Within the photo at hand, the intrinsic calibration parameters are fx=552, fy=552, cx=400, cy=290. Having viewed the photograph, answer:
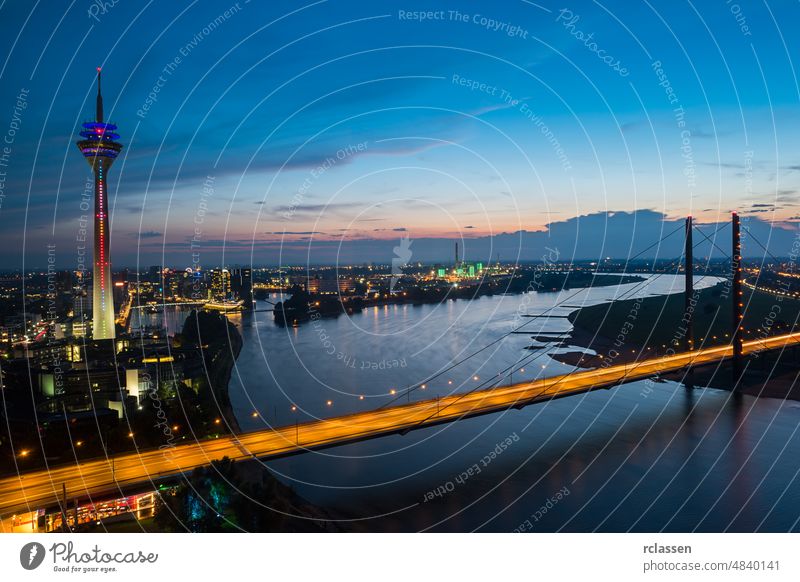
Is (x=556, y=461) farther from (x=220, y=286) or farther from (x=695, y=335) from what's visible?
(x=220, y=286)

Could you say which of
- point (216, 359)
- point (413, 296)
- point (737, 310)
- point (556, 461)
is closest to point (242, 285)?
point (413, 296)

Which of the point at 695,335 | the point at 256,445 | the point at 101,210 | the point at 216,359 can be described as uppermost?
the point at 101,210

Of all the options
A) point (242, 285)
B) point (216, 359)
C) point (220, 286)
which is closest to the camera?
point (216, 359)

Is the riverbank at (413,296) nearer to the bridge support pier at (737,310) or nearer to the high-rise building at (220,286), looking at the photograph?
the high-rise building at (220,286)

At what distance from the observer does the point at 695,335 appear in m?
15.1

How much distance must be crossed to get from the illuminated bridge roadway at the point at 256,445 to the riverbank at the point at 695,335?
11.7 feet

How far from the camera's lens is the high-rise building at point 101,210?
56.2 feet

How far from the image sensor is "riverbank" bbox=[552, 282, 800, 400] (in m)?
10.5

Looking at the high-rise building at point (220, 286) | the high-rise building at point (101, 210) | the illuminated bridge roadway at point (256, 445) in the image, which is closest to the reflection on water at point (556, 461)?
the illuminated bridge roadway at point (256, 445)

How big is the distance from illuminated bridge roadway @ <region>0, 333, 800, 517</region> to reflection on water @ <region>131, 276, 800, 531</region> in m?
0.65

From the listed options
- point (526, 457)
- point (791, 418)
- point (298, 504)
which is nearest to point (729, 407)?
point (791, 418)

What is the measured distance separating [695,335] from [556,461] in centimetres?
1052

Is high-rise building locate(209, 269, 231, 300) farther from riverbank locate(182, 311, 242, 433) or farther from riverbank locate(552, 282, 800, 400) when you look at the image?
riverbank locate(552, 282, 800, 400)

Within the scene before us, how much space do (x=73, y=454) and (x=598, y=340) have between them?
14.9m
